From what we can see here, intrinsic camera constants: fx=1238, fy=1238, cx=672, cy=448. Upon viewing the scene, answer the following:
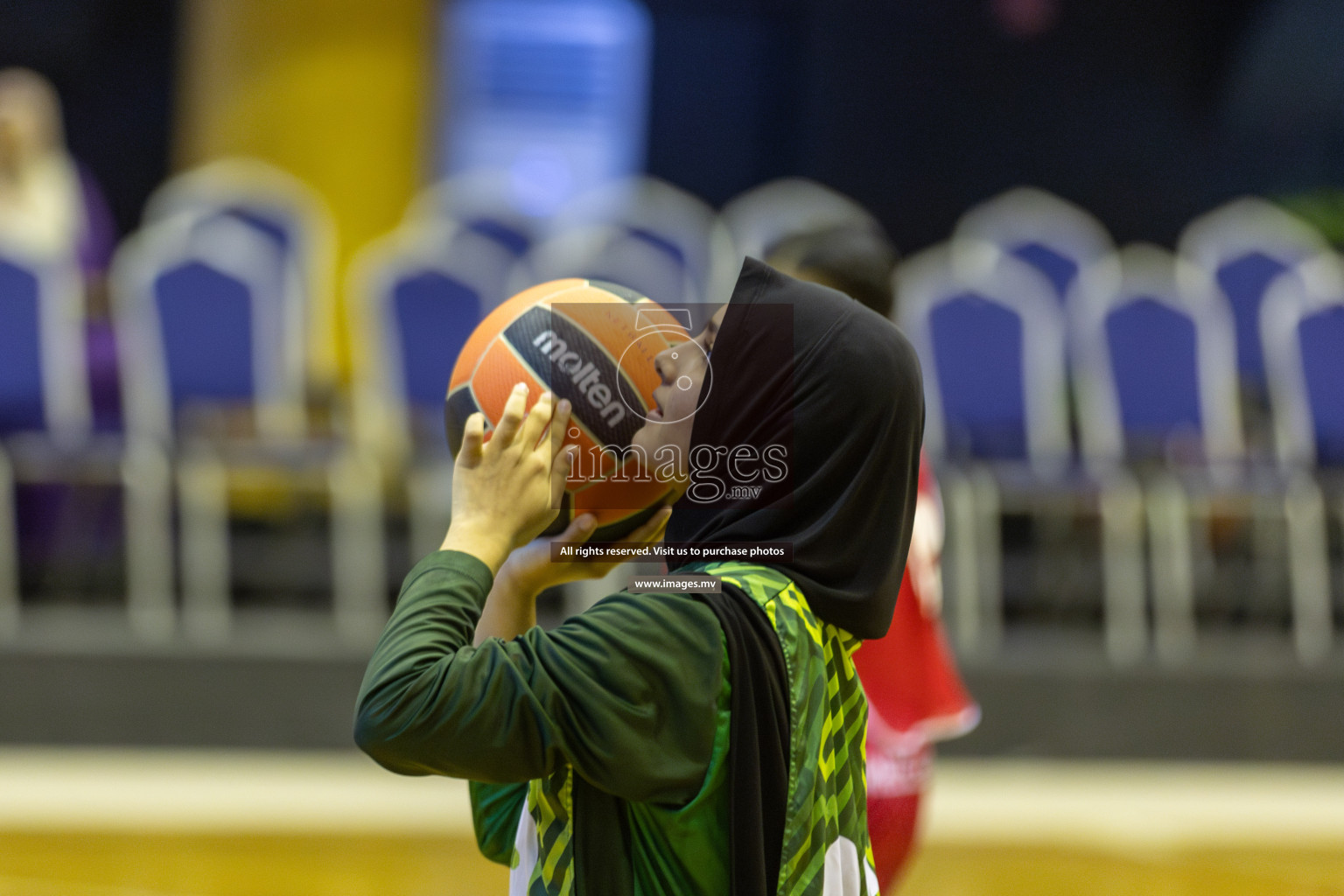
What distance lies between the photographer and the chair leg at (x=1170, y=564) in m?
3.78

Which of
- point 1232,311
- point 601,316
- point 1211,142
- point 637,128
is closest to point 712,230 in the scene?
point 637,128

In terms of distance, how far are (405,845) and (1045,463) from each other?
7.38 ft

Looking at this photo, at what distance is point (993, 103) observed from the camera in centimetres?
668

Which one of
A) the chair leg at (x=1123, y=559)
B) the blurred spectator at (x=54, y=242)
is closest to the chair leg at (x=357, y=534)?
the blurred spectator at (x=54, y=242)

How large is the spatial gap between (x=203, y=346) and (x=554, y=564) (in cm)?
307

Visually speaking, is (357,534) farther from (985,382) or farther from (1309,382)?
(1309,382)

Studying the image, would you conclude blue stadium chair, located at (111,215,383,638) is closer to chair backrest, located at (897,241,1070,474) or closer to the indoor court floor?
the indoor court floor

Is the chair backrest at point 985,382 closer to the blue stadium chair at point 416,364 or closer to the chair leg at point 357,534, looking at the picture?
the blue stadium chair at point 416,364

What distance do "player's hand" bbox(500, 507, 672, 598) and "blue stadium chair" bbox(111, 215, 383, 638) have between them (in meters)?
2.60

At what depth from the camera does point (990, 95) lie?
21.9 feet

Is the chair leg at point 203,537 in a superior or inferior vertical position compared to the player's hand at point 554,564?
inferior

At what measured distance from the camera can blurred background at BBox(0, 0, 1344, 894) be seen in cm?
315

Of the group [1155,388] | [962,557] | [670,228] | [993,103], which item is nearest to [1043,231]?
[1155,388]

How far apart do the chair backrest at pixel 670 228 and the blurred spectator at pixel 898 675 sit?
2426mm
